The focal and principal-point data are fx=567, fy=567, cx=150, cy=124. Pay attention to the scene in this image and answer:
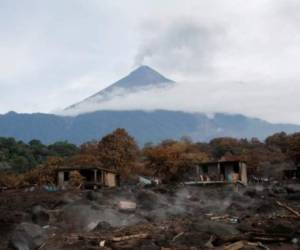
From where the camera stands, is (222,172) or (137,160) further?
(137,160)

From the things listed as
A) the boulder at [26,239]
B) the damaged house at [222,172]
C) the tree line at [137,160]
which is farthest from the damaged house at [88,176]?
the boulder at [26,239]

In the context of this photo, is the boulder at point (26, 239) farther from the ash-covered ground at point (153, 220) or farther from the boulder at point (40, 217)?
the boulder at point (40, 217)

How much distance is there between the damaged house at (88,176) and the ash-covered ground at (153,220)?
12677 millimetres

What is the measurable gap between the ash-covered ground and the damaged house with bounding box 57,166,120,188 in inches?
499

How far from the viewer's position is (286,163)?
74.4 m

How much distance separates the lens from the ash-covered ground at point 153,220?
17.2m

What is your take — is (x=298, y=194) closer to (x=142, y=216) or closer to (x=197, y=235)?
(x=142, y=216)

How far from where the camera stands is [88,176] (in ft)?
191

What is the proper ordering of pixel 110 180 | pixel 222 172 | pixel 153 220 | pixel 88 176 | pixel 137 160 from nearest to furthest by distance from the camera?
pixel 153 220 < pixel 88 176 < pixel 222 172 < pixel 110 180 < pixel 137 160

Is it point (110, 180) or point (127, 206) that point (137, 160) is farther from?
point (127, 206)

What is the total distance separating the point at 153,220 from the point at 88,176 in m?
31.1

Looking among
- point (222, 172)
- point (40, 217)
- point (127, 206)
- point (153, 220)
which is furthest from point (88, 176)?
point (153, 220)

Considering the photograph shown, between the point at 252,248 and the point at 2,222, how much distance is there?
14.4 metres

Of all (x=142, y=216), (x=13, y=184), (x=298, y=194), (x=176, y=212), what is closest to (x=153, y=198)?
(x=176, y=212)
